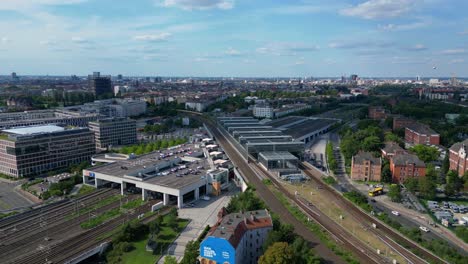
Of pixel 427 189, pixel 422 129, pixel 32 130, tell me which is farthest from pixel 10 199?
pixel 422 129

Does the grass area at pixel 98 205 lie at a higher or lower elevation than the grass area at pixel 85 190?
lower

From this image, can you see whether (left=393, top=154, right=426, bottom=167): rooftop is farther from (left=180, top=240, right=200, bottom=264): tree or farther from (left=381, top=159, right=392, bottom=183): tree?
(left=180, top=240, right=200, bottom=264): tree

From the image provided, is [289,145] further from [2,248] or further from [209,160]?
[2,248]

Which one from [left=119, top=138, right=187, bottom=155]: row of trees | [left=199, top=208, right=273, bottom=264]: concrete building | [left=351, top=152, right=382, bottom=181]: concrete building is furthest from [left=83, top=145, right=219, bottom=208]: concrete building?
[left=351, top=152, right=382, bottom=181]: concrete building

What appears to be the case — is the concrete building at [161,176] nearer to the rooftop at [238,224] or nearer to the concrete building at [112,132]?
the rooftop at [238,224]

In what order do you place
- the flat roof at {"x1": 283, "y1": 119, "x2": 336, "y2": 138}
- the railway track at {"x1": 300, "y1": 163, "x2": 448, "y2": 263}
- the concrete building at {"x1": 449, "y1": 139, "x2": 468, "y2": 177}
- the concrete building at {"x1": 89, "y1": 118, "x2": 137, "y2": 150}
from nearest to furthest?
the railway track at {"x1": 300, "y1": 163, "x2": 448, "y2": 263}
the concrete building at {"x1": 449, "y1": 139, "x2": 468, "y2": 177}
the concrete building at {"x1": 89, "y1": 118, "x2": 137, "y2": 150}
the flat roof at {"x1": 283, "y1": 119, "x2": 336, "y2": 138}

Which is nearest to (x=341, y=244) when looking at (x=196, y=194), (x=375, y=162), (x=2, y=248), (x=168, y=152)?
(x=196, y=194)

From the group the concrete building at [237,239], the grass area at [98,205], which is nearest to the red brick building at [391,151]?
the concrete building at [237,239]
